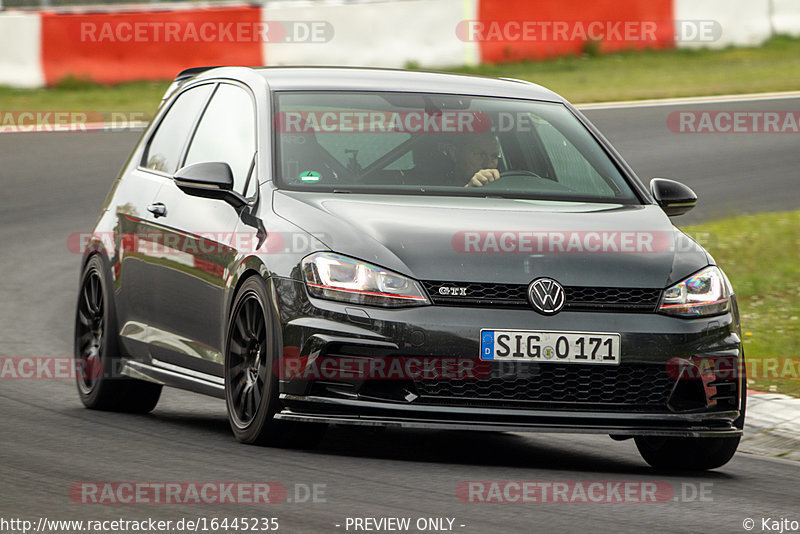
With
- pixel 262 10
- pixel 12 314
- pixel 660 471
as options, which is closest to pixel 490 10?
pixel 262 10

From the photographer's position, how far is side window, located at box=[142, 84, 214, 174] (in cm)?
869

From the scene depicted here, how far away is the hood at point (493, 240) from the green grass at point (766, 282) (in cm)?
241

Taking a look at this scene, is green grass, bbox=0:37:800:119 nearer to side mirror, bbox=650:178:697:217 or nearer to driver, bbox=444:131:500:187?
driver, bbox=444:131:500:187

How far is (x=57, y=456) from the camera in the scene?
22.7 ft

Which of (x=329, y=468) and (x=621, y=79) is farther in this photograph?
(x=621, y=79)

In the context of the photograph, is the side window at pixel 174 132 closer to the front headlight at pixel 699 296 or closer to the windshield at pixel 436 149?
the windshield at pixel 436 149

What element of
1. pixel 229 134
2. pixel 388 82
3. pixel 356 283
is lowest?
pixel 356 283

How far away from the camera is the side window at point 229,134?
25.7 ft

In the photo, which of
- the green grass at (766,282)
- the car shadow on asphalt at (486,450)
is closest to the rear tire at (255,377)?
the car shadow on asphalt at (486,450)

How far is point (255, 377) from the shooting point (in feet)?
23.2

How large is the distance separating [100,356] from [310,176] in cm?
209

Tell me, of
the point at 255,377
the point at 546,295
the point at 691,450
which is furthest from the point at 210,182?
the point at 691,450

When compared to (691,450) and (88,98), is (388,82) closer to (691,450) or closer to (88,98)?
(691,450)

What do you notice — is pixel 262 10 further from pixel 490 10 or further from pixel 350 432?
pixel 350 432
